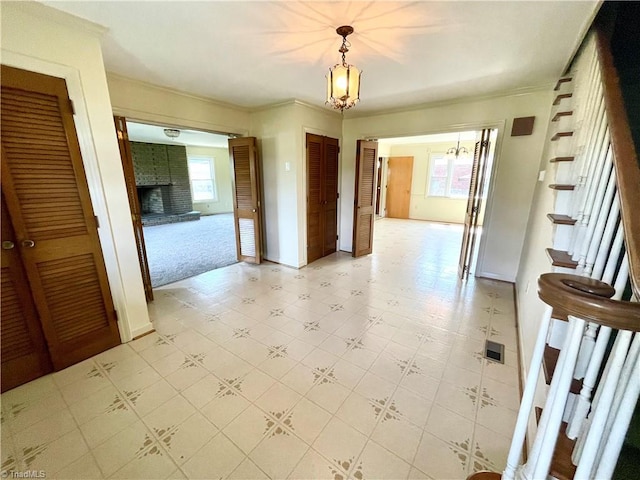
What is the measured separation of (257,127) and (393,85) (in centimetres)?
202

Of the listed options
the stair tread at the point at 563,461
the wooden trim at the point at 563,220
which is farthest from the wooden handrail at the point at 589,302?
the wooden trim at the point at 563,220

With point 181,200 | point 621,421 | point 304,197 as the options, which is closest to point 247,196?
point 304,197

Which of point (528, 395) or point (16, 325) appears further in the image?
point (16, 325)

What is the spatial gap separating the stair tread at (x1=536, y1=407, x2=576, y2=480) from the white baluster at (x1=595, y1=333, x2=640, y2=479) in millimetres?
164

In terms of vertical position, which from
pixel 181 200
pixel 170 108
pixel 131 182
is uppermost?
pixel 170 108

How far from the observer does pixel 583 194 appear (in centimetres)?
128

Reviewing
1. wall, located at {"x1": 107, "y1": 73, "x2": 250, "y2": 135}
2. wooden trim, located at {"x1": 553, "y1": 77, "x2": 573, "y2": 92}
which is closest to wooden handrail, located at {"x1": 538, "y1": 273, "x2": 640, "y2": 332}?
wooden trim, located at {"x1": 553, "y1": 77, "x2": 573, "y2": 92}

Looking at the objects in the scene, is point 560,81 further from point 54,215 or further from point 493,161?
point 54,215

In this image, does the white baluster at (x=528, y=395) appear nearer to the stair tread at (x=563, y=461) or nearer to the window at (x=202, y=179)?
the stair tread at (x=563, y=461)

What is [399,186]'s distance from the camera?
799 centimetres

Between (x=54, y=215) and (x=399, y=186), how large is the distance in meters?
7.69

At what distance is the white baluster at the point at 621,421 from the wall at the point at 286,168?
133 inches

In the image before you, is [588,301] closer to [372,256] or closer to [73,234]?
[73,234]

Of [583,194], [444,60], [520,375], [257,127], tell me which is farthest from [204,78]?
[520,375]
